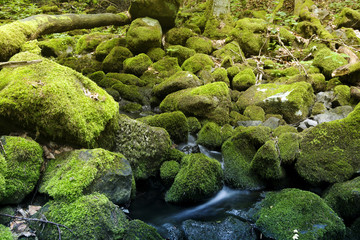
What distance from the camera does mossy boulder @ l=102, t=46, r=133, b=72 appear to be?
361 inches

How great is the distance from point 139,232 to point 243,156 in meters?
2.53

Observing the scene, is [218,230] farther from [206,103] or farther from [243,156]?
[206,103]

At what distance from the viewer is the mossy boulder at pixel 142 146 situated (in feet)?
13.8

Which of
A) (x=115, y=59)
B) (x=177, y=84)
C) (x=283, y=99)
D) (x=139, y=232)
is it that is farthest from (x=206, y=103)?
(x=115, y=59)

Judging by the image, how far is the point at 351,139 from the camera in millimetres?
4309

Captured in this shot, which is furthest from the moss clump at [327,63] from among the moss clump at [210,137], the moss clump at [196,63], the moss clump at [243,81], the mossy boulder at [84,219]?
the mossy boulder at [84,219]

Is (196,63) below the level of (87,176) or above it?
below

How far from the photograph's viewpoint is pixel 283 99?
663 centimetres

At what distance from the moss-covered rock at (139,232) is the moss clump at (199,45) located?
27.7 feet

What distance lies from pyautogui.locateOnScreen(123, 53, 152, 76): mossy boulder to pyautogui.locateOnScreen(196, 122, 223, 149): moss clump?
4.32 metres

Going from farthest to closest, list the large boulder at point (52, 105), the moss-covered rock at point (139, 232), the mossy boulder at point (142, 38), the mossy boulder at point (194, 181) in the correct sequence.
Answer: the mossy boulder at point (142, 38)
the mossy boulder at point (194, 181)
the large boulder at point (52, 105)
the moss-covered rock at point (139, 232)

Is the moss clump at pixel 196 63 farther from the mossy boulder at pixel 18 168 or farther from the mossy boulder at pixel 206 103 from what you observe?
the mossy boulder at pixel 18 168

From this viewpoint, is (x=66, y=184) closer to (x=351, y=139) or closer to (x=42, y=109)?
(x=42, y=109)

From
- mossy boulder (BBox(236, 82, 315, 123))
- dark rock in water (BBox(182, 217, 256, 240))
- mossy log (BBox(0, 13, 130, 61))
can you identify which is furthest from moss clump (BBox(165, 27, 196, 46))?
dark rock in water (BBox(182, 217, 256, 240))
